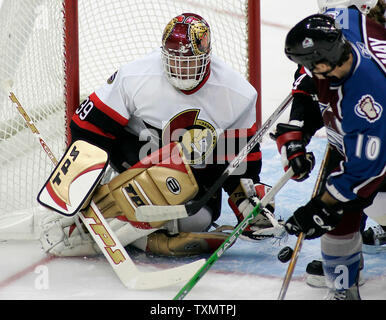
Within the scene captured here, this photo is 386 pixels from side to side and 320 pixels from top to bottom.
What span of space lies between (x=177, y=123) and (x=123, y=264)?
1.70ft

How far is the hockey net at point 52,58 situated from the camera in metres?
2.79

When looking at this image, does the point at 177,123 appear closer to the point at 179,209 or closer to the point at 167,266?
the point at 179,209

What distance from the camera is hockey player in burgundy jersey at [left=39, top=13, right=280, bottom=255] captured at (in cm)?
248

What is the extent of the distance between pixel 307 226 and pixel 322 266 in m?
0.38

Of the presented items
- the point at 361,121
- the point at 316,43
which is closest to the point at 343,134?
the point at 361,121

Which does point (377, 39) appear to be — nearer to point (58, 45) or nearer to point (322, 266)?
point (322, 266)

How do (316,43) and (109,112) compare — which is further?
(109,112)

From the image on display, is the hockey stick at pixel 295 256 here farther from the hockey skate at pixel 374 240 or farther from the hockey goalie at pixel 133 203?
the hockey skate at pixel 374 240

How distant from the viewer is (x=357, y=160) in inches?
72.6

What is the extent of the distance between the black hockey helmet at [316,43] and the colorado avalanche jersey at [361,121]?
0.20ft

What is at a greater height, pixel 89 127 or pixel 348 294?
pixel 89 127

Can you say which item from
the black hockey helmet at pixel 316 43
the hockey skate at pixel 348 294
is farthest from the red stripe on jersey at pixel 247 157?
the black hockey helmet at pixel 316 43

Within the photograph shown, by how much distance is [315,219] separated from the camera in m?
1.94
